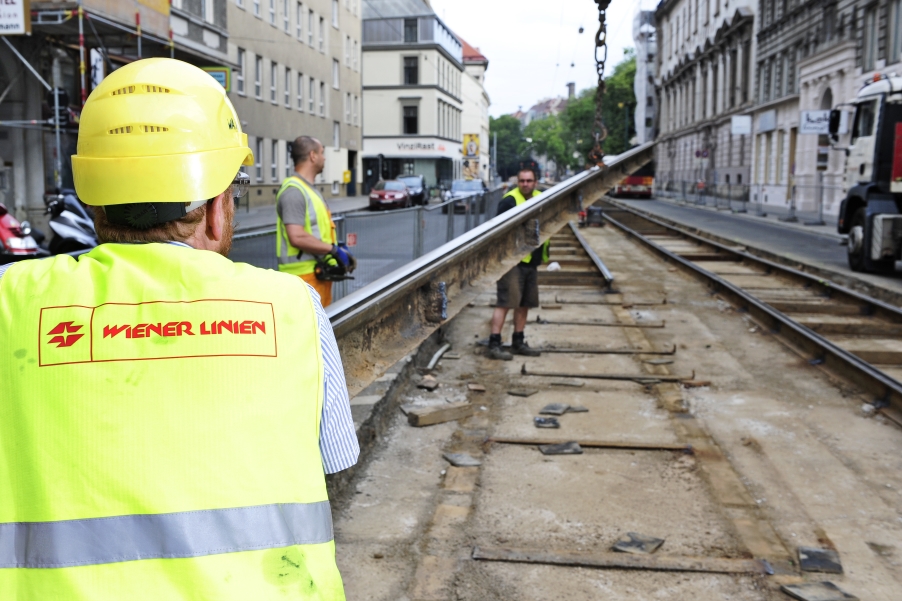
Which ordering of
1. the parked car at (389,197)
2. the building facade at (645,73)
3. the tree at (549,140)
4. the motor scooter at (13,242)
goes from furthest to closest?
the tree at (549,140)
the building facade at (645,73)
the parked car at (389,197)
the motor scooter at (13,242)

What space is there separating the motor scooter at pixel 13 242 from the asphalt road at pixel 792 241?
39.0ft

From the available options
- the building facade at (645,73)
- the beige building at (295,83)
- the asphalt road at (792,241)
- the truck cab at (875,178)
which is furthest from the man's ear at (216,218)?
the building facade at (645,73)

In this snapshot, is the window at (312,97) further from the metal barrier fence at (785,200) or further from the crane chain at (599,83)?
the crane chain at (599,83)

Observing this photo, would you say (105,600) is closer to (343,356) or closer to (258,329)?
(258,329)

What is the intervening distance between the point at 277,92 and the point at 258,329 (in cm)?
4397

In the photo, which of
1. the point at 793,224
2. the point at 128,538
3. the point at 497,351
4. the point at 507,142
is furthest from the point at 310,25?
the point at 507,142

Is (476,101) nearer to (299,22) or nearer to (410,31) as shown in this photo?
(410,31)

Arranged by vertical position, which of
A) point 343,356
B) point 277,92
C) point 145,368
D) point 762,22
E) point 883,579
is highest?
point 762,22

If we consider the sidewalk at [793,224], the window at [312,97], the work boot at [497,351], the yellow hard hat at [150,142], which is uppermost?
the window at [312,97]

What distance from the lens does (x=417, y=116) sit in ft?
249

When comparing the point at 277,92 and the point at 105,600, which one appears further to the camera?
the point at 277,92

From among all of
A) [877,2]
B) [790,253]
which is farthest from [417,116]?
[790,253]

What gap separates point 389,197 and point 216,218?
38035 mm

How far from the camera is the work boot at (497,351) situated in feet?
29.5
